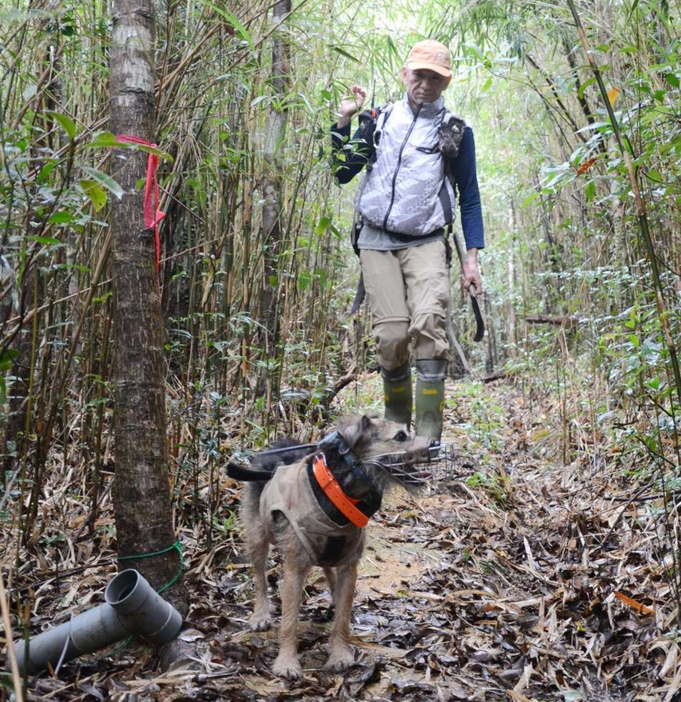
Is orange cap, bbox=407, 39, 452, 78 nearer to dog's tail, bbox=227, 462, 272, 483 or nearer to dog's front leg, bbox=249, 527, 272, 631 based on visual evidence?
dog's tail, bbox=227, 462, 272, 483

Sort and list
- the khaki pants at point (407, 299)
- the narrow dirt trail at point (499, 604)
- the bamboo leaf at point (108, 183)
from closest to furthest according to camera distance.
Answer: the bamboo leaf at point (108, 183) → the narrow dirt trail at point (499, 604) → the khaki pants at point (407, 299)

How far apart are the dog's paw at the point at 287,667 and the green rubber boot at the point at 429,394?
1781 millimetres

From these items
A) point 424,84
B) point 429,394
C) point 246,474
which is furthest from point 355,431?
point 424,84

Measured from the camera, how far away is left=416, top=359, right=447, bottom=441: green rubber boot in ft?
13.7

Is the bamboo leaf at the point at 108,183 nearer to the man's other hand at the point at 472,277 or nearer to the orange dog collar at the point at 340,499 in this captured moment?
the orange dog collar at the point at 340,499

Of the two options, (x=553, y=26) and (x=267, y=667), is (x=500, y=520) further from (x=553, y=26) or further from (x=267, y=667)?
(x=553, y=26)

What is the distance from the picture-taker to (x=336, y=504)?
266cm

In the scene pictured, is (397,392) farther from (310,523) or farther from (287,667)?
(287,667)

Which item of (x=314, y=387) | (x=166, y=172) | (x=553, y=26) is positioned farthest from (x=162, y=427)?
(x=553, y=26)

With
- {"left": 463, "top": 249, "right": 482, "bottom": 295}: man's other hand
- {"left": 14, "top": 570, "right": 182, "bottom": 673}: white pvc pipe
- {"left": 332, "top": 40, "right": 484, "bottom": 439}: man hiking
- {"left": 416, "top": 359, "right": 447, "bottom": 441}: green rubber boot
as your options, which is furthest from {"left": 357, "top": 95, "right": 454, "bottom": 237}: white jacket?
{"left": 14, "top": 570, "right": 182, "bottom": 673}: white pvc pipe

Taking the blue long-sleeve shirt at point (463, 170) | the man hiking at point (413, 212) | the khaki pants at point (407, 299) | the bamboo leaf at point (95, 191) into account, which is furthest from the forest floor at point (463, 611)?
the blue long-sleeve shirt at point (463, 170)

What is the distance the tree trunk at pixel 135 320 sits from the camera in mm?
2518

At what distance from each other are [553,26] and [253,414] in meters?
3.53

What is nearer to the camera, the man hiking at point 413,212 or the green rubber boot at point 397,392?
the man hiking at point 413,212
